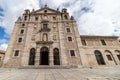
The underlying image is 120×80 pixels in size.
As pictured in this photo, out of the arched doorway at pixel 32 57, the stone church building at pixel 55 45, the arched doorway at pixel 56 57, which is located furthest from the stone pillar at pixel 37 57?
the arched doorway at pixel 56 57

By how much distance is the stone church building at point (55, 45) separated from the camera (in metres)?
17.9

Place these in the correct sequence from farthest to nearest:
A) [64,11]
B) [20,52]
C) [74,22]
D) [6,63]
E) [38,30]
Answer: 1. [64,11]
2. [74,22]
3. [38,30]
4. [20,52]
5. [6,63]

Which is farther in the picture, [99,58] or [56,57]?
[99,58]

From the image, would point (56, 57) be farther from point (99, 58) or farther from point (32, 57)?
point (99, 58)

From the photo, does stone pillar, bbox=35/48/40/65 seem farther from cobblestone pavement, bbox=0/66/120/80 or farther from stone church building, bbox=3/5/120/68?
cobblestone pavement, bbox=0/66/120/80

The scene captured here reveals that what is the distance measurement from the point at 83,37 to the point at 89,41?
70.2 inches

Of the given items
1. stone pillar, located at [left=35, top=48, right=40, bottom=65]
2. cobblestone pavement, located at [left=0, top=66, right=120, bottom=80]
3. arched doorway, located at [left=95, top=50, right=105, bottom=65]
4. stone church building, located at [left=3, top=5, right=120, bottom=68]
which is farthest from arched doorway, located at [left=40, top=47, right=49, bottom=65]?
arched doorway, located at [left=95, top=50, right=105, bottom=65]

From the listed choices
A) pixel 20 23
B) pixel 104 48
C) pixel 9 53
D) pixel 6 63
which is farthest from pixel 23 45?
pixel 104 48

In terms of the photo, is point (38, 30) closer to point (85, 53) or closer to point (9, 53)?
point (9, 53)

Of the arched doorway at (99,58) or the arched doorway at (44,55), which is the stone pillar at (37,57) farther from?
the arched doorway at (99,58)

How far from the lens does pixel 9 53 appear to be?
59.5ft

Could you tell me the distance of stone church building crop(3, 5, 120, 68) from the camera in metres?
17.9

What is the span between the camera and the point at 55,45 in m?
19.6

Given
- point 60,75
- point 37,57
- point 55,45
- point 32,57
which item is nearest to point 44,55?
point 37,57
